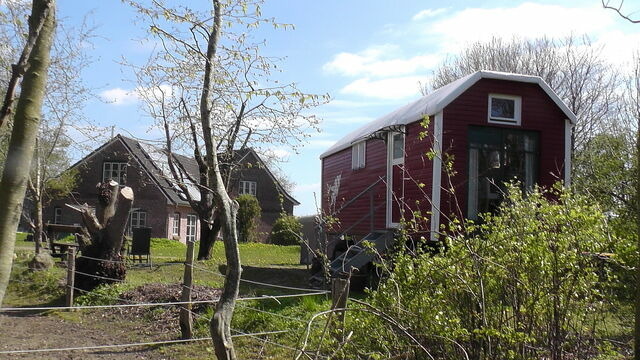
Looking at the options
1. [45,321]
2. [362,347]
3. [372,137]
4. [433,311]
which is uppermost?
[372,137]

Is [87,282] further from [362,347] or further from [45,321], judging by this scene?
[362,347]

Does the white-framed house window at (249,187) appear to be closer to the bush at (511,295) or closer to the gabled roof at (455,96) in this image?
the gabled roof at (455,96)

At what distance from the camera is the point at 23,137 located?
2178 mm

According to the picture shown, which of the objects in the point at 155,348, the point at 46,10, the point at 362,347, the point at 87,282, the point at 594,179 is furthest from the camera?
the point at 594,179

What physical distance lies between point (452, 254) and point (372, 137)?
1104 centimetres

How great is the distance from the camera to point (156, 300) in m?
10.6

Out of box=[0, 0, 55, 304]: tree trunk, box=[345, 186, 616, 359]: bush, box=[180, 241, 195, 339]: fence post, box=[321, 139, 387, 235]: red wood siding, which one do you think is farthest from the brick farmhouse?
box=[0, 0, 55, 304]: tree trunk

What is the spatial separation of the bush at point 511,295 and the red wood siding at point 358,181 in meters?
9.62

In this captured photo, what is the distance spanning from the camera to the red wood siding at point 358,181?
51.0ft

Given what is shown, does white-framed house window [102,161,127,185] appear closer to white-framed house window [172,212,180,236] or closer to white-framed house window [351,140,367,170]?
white-framed house window [172,212,180,236]

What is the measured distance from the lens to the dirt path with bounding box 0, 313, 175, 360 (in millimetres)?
7785

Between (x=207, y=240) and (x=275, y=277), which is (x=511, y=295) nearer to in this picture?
(x=275, y=277)

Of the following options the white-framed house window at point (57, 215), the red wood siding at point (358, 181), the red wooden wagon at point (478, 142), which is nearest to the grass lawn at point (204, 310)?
the red wood siding at point (358, 181)

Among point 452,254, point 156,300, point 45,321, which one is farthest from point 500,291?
point 45,321
